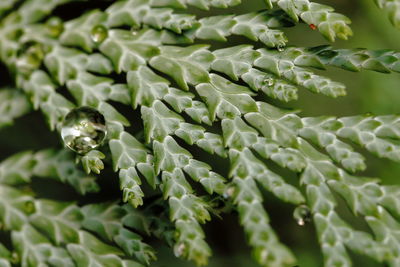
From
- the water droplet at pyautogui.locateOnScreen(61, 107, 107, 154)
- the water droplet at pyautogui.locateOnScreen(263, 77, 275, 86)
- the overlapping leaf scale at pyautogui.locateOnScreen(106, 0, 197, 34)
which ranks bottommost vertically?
the water droplet at pyautogui.locateOnScreen(61, 107, 107, 154)

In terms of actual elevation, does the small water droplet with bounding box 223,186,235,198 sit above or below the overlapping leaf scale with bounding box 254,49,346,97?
below

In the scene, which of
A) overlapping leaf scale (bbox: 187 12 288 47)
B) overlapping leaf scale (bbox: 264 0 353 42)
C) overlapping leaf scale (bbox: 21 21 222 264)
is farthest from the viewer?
overlapping leaf scale (bbox: 187 12 288 47)

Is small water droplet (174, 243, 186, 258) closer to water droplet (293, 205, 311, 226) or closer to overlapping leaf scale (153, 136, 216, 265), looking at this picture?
overlapping leaf scale (153, 136, 216, 265)

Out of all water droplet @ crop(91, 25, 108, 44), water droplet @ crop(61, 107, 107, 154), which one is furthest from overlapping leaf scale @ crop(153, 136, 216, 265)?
water droplet @ crop(91, 25, 108, 44)

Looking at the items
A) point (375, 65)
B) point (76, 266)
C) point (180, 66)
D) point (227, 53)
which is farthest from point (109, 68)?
point (375, 65)

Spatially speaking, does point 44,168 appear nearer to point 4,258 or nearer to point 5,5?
point 4,258

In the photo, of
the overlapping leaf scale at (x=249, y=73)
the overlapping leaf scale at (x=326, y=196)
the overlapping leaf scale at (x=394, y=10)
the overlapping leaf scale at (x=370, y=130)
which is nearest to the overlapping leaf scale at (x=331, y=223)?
the overlapping leaf scale at (x=326, y=196)
